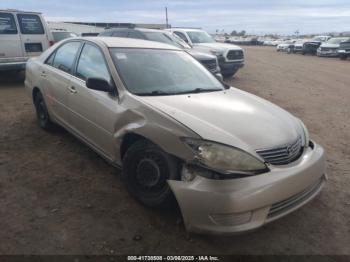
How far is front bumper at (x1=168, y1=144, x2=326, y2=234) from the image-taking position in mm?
2562

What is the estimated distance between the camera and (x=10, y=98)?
25.8ft

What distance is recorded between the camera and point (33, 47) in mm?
9180

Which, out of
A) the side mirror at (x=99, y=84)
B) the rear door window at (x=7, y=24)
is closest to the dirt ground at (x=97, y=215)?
the side mirror at (x=99, y=84)

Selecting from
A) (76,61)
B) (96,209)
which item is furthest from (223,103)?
(76,61)

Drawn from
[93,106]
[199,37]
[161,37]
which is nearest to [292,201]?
[93,106]

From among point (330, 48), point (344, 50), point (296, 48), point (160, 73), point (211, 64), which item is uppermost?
point (160, 73)

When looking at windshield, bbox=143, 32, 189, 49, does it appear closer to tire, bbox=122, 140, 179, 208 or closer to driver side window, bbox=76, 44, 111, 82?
driver side window, bbox=76, 44, 111, 82

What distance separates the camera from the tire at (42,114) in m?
5.27

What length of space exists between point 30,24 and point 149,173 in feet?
25.1

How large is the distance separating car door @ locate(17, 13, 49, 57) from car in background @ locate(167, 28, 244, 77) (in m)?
5.28

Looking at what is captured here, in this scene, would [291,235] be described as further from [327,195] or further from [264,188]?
[327,195]

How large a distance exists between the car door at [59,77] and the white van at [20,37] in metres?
4.31

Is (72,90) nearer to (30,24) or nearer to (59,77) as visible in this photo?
(59,77)

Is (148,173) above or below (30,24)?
below
